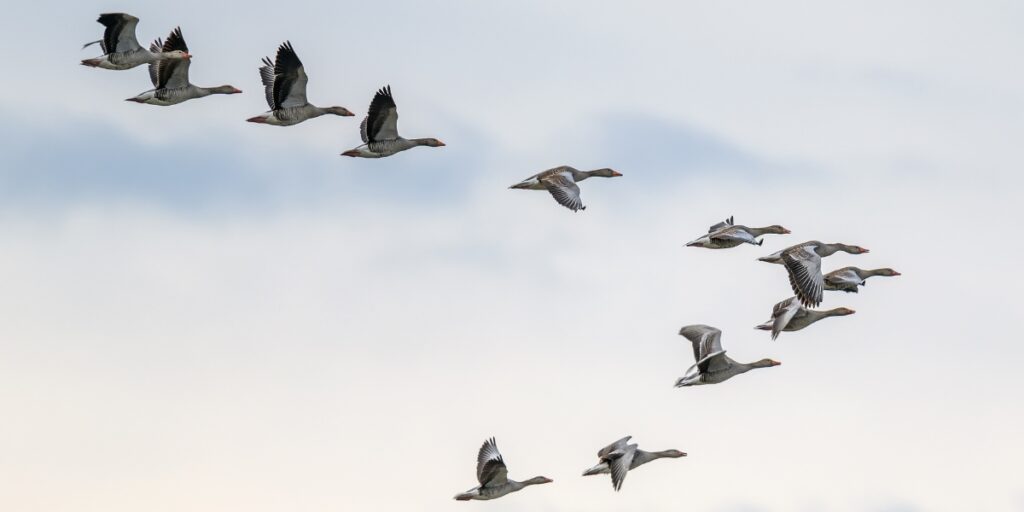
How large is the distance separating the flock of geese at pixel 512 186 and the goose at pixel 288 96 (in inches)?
1.1

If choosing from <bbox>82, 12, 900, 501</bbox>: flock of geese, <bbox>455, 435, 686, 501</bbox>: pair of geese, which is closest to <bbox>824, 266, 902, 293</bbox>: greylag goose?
<bbox>82, 12, 900, 501</bbox>: flock of geese

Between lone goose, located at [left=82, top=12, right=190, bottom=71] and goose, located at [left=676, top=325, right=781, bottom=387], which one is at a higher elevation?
lone goose, located at [left=82, top=12, right=190, bottom=71]

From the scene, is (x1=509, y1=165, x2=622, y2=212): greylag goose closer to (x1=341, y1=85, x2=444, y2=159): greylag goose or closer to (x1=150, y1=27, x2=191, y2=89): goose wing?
(x1=341, y1=85, x2=444, y2=159): greylag goose

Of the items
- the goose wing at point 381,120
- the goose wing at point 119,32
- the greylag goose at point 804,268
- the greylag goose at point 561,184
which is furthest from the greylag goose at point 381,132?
the greylag goose at point 804,268

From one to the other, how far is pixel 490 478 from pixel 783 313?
8643 mm

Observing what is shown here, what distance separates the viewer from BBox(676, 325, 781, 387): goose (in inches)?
1930

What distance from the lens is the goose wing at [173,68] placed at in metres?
53.1

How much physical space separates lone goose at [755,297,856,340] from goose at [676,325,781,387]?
1.04m

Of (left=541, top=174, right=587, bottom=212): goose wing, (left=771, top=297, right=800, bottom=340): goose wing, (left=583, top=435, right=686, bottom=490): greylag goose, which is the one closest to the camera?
(left=583, top=435, right=686, bottom=490): greylag goose

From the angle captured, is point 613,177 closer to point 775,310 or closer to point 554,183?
point 554,183

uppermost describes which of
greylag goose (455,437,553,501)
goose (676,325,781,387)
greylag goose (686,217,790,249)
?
greylag goose (686,217,790,249)

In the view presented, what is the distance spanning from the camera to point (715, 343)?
164 feet

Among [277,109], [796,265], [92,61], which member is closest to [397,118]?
[277,109]

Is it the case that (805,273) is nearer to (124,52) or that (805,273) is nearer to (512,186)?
(512,186)
